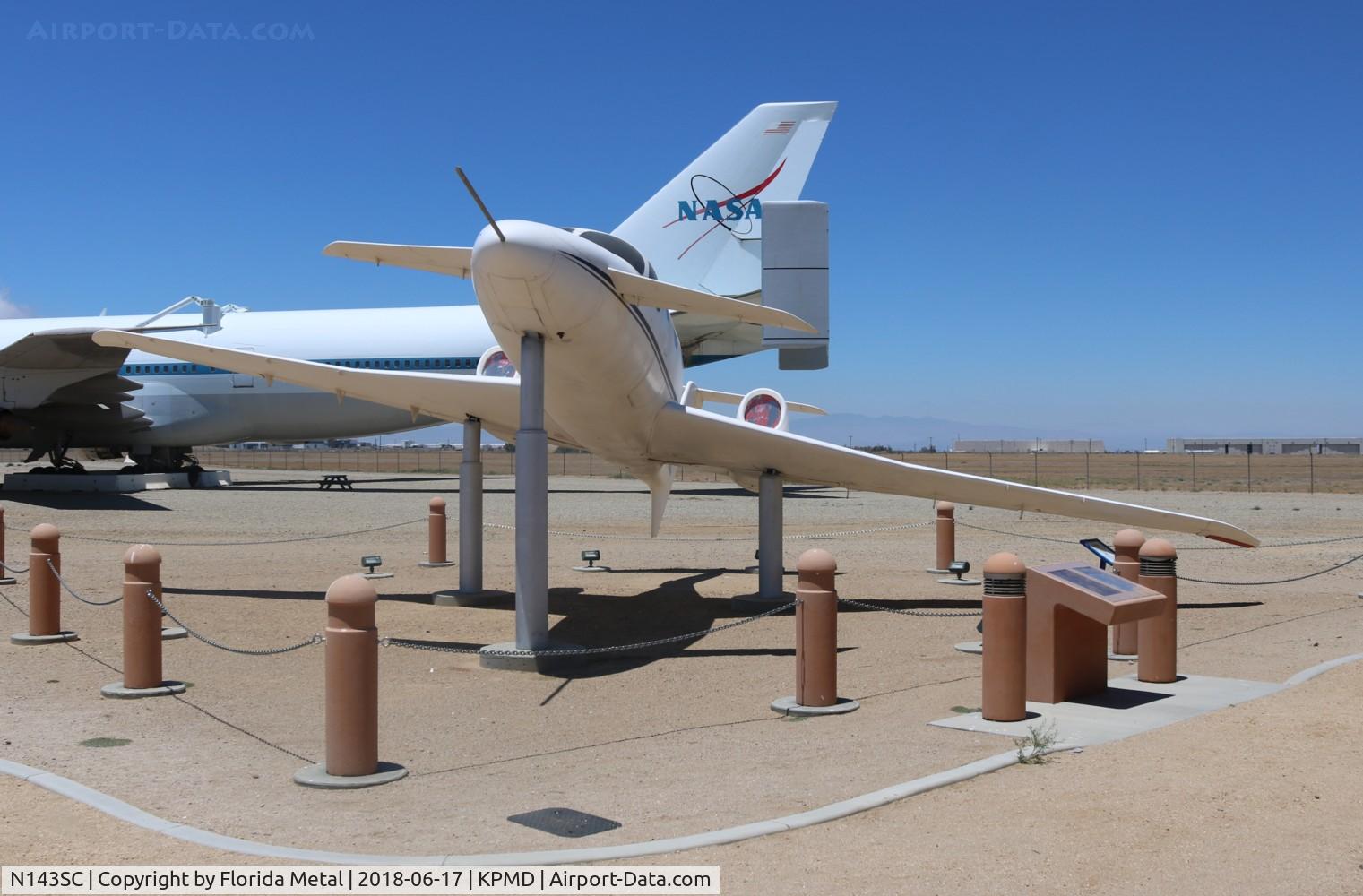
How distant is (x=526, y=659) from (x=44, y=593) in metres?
4.55

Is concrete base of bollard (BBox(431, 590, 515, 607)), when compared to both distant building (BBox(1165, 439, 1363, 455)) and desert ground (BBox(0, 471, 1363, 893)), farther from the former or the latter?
distant building (BBox(1165, 439, 1363, 455))

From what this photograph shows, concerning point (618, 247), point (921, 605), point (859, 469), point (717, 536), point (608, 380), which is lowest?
point (921, 605)

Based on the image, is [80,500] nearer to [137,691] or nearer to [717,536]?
[717,536]

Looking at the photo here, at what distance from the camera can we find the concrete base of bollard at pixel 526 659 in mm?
9250

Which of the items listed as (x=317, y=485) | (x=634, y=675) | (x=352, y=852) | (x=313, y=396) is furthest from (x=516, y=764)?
(x=317, y=485)

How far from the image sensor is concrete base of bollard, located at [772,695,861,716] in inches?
291

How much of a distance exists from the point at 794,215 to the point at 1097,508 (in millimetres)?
5358

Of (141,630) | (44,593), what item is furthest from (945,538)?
(44,593)

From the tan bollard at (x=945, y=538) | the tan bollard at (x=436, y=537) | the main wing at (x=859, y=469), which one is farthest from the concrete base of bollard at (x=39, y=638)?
the tan bollard at (x=945, y=538)

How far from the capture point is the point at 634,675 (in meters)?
9.18

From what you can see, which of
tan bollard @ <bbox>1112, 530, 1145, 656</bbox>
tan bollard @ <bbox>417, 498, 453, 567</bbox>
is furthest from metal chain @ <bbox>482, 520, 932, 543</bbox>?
tan bollard @ <bbox>1112, 530, 1145, 656</bbox>

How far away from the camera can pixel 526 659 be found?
9.27 m

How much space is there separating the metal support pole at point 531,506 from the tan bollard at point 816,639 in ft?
8.86

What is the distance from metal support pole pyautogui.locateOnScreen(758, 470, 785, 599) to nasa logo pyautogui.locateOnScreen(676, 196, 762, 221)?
1036 centimetres
